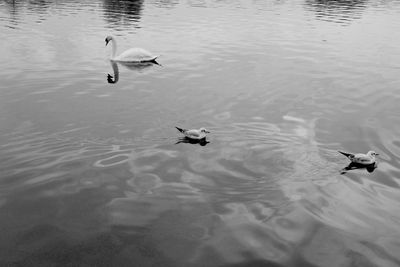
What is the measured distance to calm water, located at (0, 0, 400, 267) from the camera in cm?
822

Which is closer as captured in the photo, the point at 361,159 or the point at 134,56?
the point at 361,159

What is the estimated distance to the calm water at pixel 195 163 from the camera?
27.0 ft

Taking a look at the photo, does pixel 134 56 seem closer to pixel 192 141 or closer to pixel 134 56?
pixel 134 56

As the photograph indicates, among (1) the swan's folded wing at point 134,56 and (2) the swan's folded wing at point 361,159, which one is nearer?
(2) the swan's folded wing at point 361,159

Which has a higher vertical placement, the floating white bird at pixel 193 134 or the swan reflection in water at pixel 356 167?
the floating white bird at pixel 193 134

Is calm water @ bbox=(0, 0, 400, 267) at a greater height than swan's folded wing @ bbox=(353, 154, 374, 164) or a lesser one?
lesser

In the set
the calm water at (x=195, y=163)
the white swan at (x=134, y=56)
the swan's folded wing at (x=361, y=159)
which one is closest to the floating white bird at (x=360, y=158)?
the swan's folded wing at (x=361, y=159)

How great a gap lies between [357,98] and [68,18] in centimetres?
3241

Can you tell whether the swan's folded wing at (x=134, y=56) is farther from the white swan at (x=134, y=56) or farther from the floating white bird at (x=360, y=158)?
the floating white bird at (x=360, y=158)

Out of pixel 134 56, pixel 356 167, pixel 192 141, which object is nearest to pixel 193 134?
pixel 192 141

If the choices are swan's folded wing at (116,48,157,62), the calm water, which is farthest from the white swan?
the calm water

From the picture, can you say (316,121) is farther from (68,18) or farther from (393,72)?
(68,18)

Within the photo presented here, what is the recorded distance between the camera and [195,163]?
11.7 m

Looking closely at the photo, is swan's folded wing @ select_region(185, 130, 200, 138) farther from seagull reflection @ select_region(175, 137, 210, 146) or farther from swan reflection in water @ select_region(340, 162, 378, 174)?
swan reflection in water @ select_region(340, 162, 378, 174)
